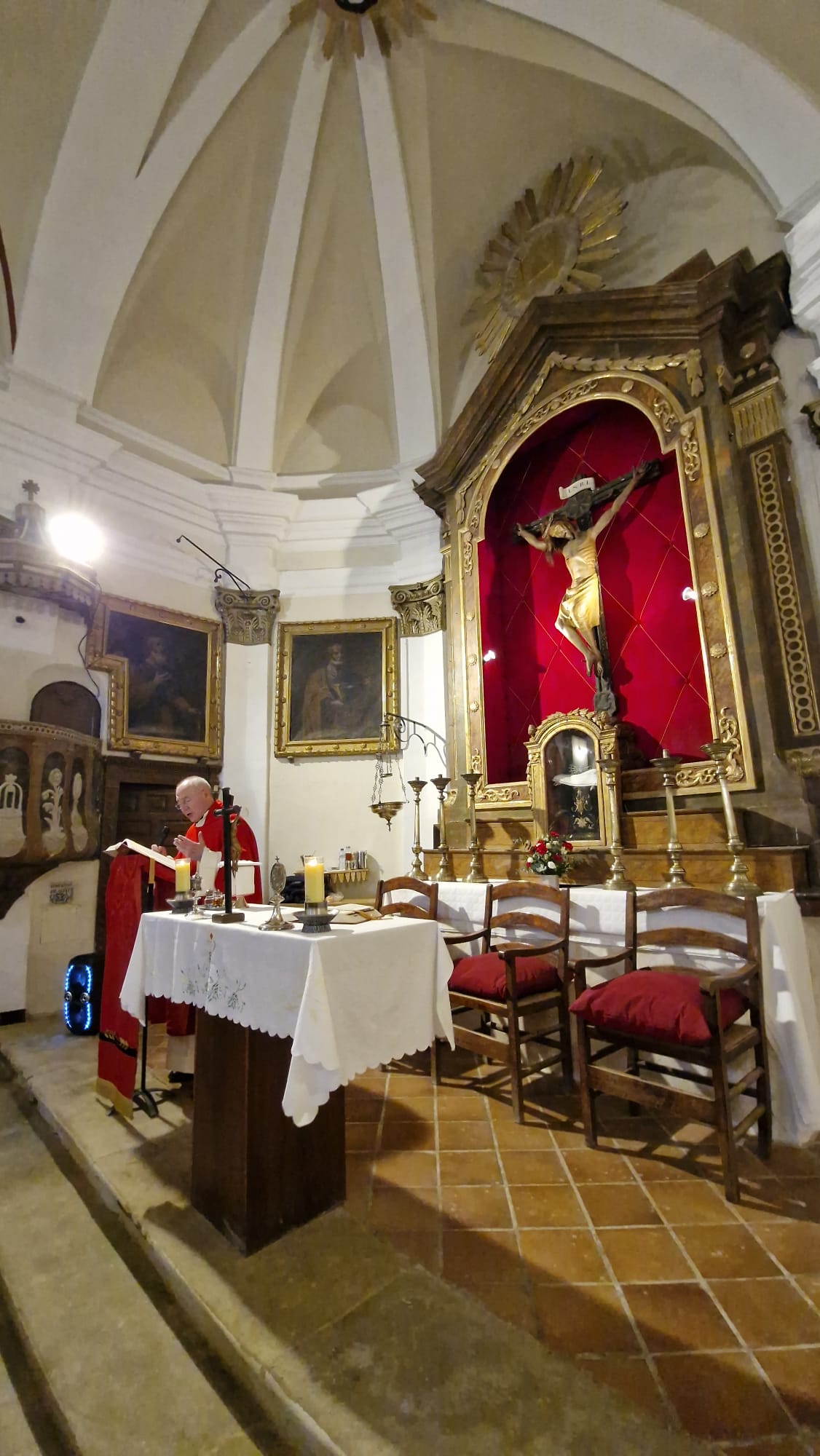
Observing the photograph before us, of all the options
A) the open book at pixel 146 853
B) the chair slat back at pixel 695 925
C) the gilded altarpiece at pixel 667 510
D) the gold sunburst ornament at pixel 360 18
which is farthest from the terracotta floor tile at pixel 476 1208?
the gold sunburst ornament at pixel 360 18

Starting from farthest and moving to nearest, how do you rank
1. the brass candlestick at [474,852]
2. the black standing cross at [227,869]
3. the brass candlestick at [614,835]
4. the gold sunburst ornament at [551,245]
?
1. the gold sunburst ornament at [551,245]
2. the brass candlestick at [474,852]
3. the brass candlestick at [614,835]
4. the black standing cross at [227,869]

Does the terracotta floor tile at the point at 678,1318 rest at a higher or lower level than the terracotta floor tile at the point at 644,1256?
higher

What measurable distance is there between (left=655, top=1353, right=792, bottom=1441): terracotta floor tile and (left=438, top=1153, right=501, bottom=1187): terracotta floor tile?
101 centimetres

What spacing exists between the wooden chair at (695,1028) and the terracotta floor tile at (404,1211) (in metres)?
0.83

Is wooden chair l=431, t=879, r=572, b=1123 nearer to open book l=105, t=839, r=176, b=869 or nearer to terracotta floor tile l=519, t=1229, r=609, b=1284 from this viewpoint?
terracotta floor tile l=519, t=1229, r=609, b=1284

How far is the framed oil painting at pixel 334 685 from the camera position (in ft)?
23.8

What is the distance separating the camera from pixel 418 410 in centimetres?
768

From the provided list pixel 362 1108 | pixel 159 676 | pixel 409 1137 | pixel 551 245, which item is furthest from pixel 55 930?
pixel 551 245

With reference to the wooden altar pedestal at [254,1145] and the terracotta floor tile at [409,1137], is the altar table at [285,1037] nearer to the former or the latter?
the wooden altar pedestal at [254,1145]

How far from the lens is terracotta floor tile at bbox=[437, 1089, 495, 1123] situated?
3127mm

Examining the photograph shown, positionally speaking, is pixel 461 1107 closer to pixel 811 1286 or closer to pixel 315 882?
pixel 811 1286

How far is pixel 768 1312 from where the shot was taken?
1791 millimetres

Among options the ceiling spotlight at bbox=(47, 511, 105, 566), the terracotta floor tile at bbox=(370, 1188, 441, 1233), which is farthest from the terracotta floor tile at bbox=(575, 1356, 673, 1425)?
the ceiling spotlight at bbox=(47, 511, 105, 566)

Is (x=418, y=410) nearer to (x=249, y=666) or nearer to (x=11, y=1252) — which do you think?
(x=249, y=666)
